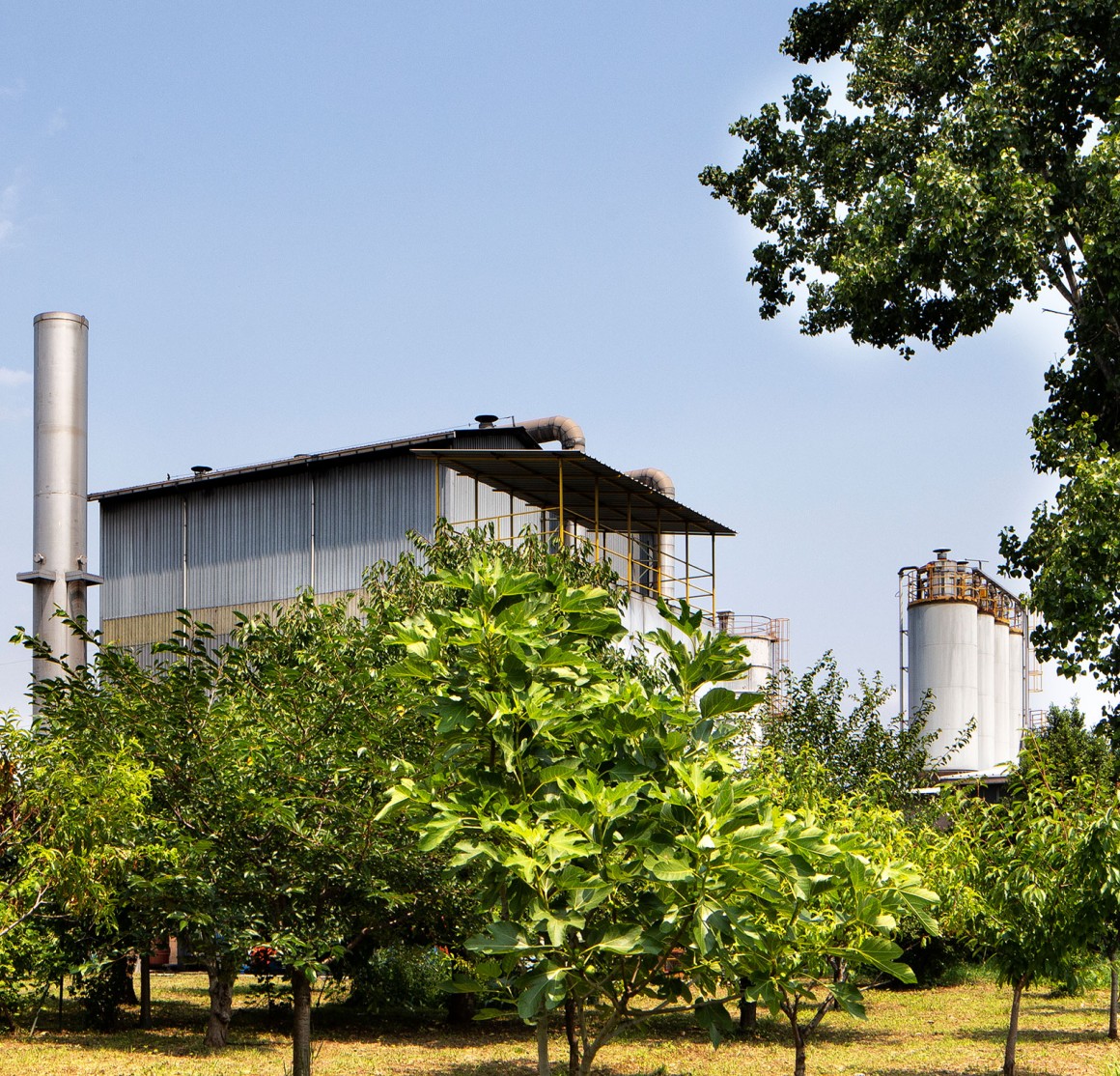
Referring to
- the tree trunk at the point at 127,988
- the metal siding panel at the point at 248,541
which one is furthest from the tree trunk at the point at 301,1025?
the metal siding panel at the point at 248,541

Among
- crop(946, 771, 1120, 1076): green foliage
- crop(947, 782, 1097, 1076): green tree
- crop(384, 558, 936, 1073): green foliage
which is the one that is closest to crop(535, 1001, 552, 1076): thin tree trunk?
crop(384, 558, 936, 1073): green foliage

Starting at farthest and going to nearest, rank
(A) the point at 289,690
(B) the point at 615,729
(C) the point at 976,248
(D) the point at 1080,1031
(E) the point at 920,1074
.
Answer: (D) the point at 1080,1031 → (C) the point at 976,248 → (E) the point at 920,1074 → (A) the point at 289,690 → (B) the point at 615,729

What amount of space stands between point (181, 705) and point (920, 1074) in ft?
36.2

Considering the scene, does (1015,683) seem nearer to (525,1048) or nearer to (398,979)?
(398,979)

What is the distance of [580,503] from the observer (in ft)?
89.5

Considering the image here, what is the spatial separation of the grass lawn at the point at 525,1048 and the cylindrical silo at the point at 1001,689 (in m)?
25.2

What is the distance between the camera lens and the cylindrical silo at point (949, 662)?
46469 millimetres

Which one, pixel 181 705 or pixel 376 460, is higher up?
pixel 376 460

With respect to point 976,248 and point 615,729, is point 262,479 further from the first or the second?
point 615,729

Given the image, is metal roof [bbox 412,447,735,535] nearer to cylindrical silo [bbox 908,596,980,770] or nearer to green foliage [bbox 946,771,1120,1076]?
green foliage [bbox 946,771,1120,1076]

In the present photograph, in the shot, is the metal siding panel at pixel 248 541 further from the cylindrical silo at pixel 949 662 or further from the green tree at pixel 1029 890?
the cylindrical silo at pixel 949 662

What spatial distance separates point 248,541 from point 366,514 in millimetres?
3628

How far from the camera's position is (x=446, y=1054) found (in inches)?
733

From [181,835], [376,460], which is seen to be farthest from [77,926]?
[376,460]
